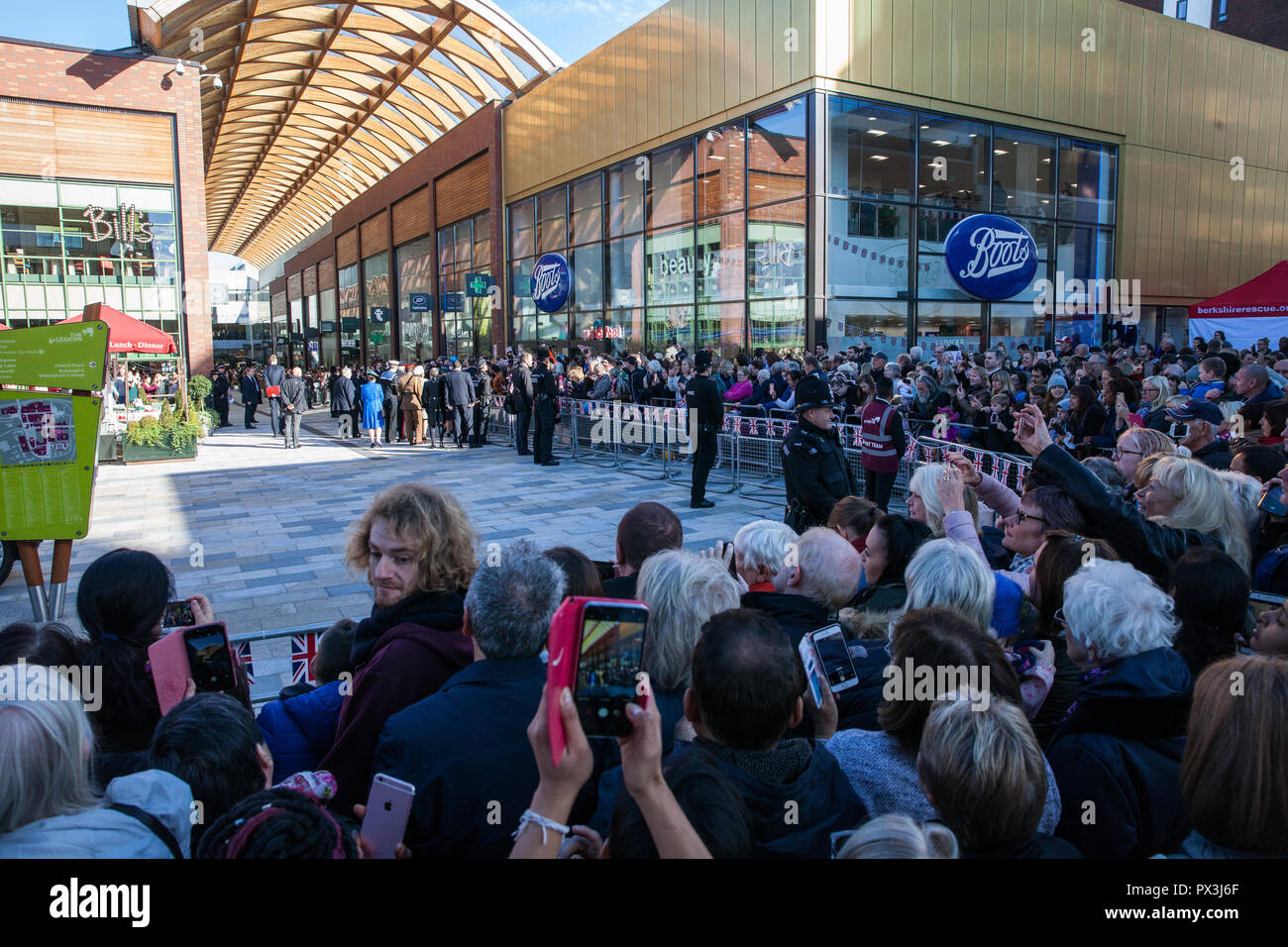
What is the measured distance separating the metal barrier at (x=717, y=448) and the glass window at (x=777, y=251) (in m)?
3.70

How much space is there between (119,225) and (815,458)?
77.6ft

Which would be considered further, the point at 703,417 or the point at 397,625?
the point at 703,417

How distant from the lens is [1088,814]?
2111mm

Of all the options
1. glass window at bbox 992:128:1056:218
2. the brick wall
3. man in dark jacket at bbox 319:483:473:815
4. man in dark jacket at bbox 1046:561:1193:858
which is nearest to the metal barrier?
man in dark jacket at bbox 1046:561:1193:858

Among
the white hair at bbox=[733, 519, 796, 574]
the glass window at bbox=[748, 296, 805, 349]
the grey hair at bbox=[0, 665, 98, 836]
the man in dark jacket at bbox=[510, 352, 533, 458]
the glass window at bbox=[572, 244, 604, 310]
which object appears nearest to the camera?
the grey hair at bbox=[0, 665, 98, 836]

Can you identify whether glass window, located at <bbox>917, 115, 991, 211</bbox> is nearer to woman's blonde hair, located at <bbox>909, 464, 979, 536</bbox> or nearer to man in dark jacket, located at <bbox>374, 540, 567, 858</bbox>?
woman's blonde hair, located at <bbox>909, 464, 979, 536</bbox>

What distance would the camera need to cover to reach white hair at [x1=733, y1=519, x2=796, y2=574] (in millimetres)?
3340

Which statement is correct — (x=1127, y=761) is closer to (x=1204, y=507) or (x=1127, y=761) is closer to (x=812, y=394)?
(x=1204, y=507)

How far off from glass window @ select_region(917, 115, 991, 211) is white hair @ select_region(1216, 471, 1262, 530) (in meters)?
14.4

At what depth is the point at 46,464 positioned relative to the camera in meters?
6.34

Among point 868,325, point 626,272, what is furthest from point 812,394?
point 626,272

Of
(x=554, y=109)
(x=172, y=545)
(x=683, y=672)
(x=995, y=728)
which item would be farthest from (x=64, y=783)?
(x=554, y=109)

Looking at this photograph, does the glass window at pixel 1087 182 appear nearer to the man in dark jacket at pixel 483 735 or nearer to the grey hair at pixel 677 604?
the grey hair at pixel 677 604

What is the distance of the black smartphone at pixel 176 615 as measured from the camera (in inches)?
115
